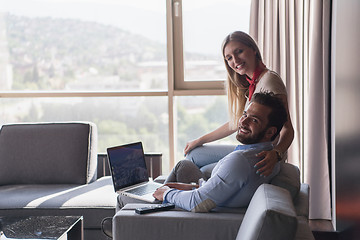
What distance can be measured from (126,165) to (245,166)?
3.67ft

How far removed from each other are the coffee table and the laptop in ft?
1.06

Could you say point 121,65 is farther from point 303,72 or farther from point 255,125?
point 255,125

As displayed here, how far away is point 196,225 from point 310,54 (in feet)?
7.57

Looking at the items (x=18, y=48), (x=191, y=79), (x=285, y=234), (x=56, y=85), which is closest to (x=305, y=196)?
(x=285, y=234)

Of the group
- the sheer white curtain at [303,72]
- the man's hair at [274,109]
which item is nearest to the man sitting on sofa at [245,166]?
the man's hair at [274,109]

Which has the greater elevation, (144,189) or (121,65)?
(121,65)

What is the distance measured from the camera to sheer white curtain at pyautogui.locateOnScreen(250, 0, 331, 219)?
3746 millimetres

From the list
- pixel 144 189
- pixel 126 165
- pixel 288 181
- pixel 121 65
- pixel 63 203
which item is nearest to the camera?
pixel 288 181

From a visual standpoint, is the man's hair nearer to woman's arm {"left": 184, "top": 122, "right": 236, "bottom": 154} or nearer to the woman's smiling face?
the woman's smiling face

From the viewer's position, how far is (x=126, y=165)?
2857 mm

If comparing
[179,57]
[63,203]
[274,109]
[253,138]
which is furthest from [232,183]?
[179,57]

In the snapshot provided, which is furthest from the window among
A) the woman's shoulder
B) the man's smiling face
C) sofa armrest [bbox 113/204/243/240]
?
sofa armrest [bbox 113/204/243/240]

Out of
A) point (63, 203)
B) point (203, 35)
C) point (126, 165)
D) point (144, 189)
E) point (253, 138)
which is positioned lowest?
point (63, 203)

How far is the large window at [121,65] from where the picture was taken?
4254 mm
